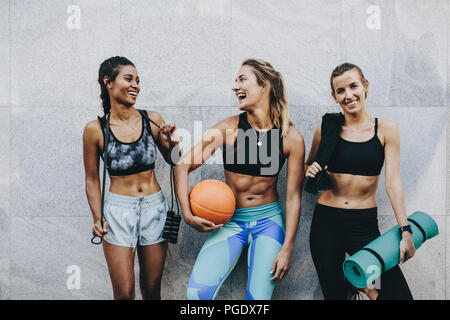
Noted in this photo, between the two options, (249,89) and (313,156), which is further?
(313,156)

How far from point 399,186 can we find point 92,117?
3258 millimetres

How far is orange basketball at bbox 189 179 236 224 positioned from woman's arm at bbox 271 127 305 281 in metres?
0.61

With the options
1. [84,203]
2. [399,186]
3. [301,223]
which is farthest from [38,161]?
[399,186]

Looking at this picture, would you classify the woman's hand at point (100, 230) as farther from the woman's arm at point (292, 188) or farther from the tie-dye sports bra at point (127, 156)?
the woman's arm at point (292, 188)

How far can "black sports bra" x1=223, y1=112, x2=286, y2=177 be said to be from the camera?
291 cm

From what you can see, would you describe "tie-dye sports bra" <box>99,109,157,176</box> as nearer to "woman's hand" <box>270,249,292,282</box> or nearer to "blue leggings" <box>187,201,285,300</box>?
"blue leggings" <box>187,201,285,300</box>

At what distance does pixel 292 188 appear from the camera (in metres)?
2.98

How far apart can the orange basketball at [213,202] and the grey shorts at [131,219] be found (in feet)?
1.41

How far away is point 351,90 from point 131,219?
7.53 feet

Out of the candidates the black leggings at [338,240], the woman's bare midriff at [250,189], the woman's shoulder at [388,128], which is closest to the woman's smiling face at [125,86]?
the woman's bare midriff at [250,189]

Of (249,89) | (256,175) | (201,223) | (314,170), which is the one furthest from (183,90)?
(314,170)

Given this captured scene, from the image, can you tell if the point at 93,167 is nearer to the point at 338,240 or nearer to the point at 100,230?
the point at 100,230

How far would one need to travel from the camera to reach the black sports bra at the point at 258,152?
2.91m
